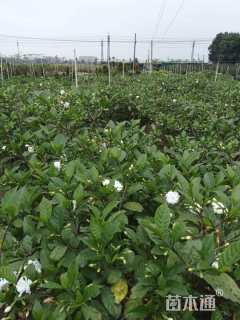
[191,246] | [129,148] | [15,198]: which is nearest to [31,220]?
[15,198]

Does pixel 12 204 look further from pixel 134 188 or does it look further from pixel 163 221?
pixel 163 221

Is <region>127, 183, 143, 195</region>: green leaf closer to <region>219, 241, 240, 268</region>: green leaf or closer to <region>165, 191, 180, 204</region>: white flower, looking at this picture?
<region>165, 191, 180, 204</region>: white flower

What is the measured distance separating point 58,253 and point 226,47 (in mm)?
44517

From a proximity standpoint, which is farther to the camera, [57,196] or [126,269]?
[57,196]

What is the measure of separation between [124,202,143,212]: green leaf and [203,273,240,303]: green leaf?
55 cm

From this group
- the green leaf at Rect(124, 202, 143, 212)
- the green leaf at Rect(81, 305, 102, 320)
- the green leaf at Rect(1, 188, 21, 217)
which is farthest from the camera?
the green leaf at Rect(124, 202, 143, 212)

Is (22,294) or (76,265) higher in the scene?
(76,265)

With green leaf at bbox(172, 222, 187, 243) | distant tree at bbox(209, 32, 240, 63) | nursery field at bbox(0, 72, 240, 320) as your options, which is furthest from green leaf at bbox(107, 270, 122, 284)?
distant tree at bbox(209, 32, 240, 63)

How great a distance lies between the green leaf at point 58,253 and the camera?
4.76ft

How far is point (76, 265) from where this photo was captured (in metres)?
1.33

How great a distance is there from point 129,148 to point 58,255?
3.73 feet

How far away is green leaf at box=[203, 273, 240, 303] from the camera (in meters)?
1.28

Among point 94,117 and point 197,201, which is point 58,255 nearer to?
point 197,201

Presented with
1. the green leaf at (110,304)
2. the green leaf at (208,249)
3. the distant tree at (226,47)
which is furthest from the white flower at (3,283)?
the distant tree at (226,47)
